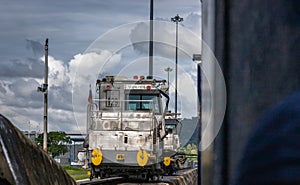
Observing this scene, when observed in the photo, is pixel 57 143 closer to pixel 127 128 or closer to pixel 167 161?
pixel 167 161

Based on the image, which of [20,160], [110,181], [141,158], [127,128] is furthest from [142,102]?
[20,160]

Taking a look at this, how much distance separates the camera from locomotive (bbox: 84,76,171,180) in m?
20.5

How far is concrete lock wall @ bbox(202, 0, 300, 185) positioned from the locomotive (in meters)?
18.2

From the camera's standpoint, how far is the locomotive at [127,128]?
2050 centimetres

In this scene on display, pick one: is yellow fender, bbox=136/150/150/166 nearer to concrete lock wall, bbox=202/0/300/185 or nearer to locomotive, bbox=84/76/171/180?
locomotive, bbox=84/76/171/180

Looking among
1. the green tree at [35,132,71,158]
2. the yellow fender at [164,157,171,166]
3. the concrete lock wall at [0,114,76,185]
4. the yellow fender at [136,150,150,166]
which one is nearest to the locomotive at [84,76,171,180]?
the yellow fender at [136,150,150,166]

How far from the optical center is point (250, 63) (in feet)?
7.48

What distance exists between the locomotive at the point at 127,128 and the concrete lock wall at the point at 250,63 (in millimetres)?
18213

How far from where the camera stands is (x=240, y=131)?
2295 millimetres

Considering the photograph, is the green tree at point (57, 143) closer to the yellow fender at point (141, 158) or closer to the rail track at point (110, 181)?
the rail track at point (110, 181)

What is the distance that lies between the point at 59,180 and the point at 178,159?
2741 centimetres

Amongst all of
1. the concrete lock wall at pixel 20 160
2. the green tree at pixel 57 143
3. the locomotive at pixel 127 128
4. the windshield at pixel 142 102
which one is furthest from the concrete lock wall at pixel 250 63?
the green tree at pixel 57 143

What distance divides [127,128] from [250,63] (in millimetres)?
18690

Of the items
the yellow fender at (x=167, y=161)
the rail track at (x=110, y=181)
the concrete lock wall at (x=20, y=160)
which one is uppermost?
the concrete lock wall at (x=20, y=160)
